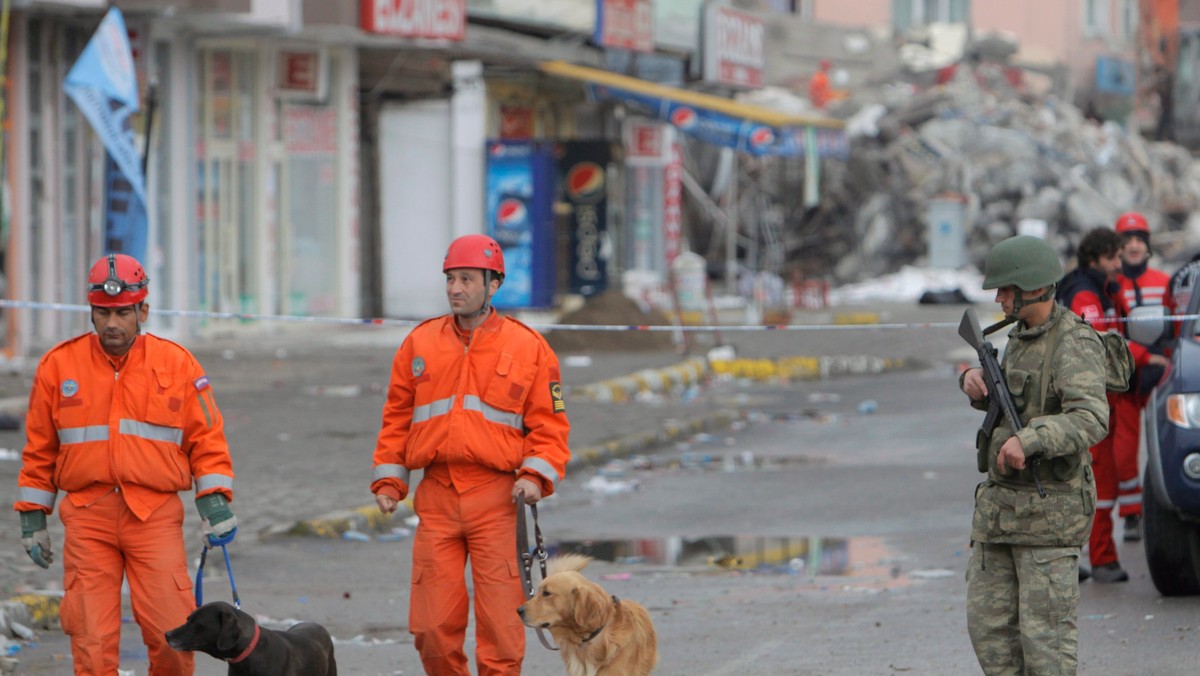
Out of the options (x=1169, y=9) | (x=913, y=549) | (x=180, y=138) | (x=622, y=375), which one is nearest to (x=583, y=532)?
(x=913, y=549)

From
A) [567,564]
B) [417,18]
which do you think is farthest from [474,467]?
[417,18]

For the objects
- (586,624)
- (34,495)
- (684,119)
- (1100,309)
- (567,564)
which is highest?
(684,119)

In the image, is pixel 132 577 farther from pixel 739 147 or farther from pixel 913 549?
pixel 739 147

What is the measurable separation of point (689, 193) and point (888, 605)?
3272 cm

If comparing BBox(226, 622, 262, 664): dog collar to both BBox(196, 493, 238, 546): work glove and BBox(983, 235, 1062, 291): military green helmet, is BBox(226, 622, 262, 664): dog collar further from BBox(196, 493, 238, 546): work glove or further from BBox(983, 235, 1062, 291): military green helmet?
BBox(983, 235, 1062, 291): military green helmet

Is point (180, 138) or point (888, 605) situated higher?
point (180, 138)

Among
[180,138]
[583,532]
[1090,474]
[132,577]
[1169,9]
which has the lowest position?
[583,532]

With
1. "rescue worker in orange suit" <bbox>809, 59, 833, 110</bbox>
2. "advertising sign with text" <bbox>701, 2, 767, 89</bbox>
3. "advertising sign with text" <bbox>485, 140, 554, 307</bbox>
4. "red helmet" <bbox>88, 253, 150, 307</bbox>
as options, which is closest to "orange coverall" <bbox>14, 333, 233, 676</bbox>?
"red helmet" <bbox>88, 253, 150, 307</bbox>

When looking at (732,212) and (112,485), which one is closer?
(112,485)

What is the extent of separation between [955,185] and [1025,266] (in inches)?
1494

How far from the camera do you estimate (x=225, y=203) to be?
24766mm

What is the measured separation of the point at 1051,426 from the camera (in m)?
5.76

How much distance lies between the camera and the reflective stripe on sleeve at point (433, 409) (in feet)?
20.9

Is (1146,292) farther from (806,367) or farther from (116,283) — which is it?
(806,367)
